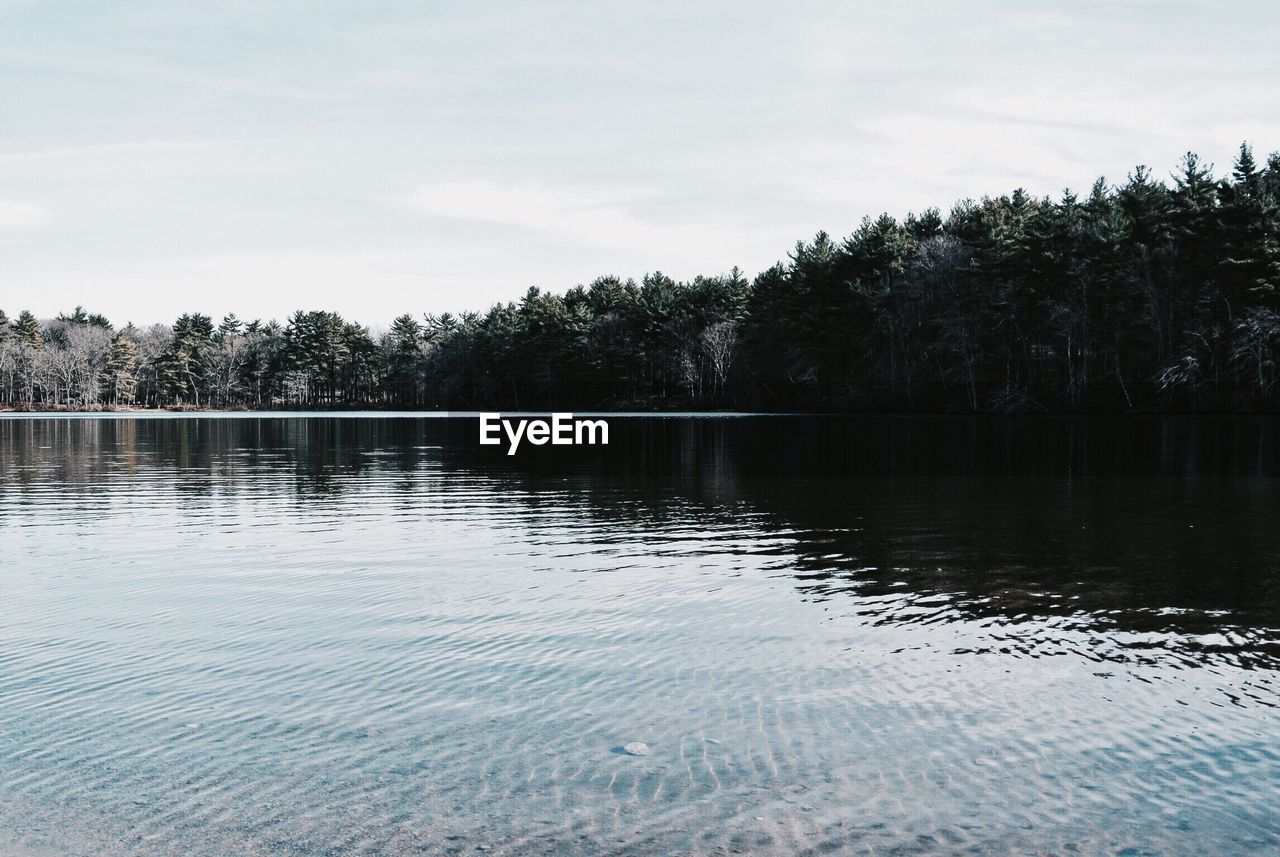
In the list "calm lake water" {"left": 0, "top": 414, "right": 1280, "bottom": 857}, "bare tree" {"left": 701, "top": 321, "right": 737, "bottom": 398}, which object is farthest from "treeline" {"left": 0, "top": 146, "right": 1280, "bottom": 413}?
"calm lake water" {"left": 0, "top": 414, "right": 1280, "bottom": 857}

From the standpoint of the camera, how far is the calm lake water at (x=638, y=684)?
6672mm

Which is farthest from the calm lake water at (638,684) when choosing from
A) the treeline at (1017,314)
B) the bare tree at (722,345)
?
the bare tree at (722,345)

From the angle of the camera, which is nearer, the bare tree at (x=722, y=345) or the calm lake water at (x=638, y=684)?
the calm lake water at (x=638, y=684)

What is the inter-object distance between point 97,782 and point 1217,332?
326 feet

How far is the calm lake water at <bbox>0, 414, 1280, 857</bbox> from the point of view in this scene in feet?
21.9

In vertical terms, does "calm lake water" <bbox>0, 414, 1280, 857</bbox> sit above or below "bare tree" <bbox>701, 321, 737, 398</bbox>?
below

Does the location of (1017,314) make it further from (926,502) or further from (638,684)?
(638,684)

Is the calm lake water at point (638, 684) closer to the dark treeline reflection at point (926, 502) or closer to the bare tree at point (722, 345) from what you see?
the dark treeline reflection at point (926, 502)

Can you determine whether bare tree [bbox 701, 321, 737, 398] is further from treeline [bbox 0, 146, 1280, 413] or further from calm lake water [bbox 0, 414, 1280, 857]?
calm lake water [bbox 0, 414, 1280, 857]

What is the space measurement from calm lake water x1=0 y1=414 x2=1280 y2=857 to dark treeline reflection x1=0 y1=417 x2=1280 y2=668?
0.15m

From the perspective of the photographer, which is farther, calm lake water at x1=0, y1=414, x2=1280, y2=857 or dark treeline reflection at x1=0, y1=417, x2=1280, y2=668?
dark treeline reflection at x1=0, y1=417, x2=1280, y2=668

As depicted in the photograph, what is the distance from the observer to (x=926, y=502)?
2753 centimetres

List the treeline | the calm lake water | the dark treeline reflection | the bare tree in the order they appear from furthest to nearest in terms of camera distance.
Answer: the bare tree, the treeline, the dark treeline reflection, the calm lake water

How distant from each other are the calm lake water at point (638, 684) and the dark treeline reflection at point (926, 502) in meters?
0.15
